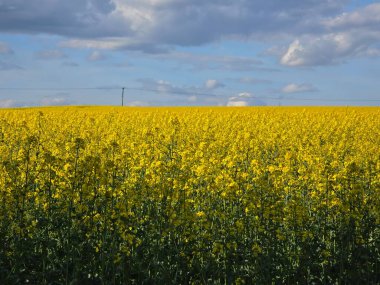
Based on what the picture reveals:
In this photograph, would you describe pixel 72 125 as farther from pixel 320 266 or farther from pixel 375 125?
pixel 320 266

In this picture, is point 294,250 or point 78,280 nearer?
point 78,280

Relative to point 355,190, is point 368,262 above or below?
below

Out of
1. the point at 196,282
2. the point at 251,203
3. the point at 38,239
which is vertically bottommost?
the point at 196,282

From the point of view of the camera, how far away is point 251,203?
746 centimetres

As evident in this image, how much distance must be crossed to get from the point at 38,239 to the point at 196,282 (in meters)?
2.47

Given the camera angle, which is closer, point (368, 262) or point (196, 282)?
point (196, 282)

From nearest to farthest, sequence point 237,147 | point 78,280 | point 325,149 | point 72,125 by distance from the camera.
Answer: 1. point 78,280
2. point 237,147
3. point 325,149
4. point 72,125

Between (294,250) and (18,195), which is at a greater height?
(18,195)

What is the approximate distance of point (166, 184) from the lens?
783 centimetres

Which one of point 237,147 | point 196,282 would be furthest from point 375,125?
point 196,282

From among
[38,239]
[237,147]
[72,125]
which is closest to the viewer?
[38,239]

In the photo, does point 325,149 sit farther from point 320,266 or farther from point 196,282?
point 196,282

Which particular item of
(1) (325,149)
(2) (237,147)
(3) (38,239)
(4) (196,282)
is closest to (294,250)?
(4) (196,282)

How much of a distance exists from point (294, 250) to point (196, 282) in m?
1.83
